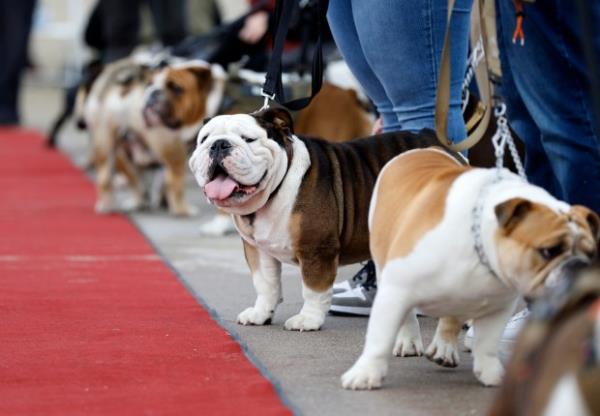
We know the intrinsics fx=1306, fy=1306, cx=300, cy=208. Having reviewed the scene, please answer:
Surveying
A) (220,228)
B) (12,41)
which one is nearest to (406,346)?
(220,228)

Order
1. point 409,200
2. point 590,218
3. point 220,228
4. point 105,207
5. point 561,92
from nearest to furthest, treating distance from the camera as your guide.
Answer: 1. point 590,218
2. point 409,200
3. point 561,92
4. point 220,228
5. point 105,207

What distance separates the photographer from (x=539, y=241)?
3264mm

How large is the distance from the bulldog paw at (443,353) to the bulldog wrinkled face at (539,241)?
87cm

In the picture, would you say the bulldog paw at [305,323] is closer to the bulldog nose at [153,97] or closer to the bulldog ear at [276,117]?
the bulldog ear at [276,117]

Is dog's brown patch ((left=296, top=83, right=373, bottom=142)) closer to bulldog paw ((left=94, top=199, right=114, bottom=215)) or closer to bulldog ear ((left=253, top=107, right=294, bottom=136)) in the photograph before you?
bulldog paw ((left=94, top=199, right=114, bottom=215))

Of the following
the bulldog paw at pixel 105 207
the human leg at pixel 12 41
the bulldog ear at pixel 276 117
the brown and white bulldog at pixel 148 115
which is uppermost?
the bulldog ear at pixel 276 117

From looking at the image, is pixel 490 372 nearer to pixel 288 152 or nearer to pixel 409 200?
pixel 409 200

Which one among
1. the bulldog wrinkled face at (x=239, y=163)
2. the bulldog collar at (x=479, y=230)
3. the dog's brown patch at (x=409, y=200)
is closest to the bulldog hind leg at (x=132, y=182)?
the bulldog wrinkled face at (x=239, y=163)

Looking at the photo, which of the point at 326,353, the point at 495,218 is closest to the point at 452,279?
the point at 495,218

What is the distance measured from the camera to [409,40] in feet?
15.0

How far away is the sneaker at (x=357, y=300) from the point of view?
5.21 metres

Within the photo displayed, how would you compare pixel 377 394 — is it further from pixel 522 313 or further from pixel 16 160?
pixel 16 160

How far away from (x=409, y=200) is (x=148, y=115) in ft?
14.8

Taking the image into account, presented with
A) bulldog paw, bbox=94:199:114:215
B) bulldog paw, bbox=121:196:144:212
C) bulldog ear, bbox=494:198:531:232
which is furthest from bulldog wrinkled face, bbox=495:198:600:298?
bulldog paw, bbox=121:196:144:212
